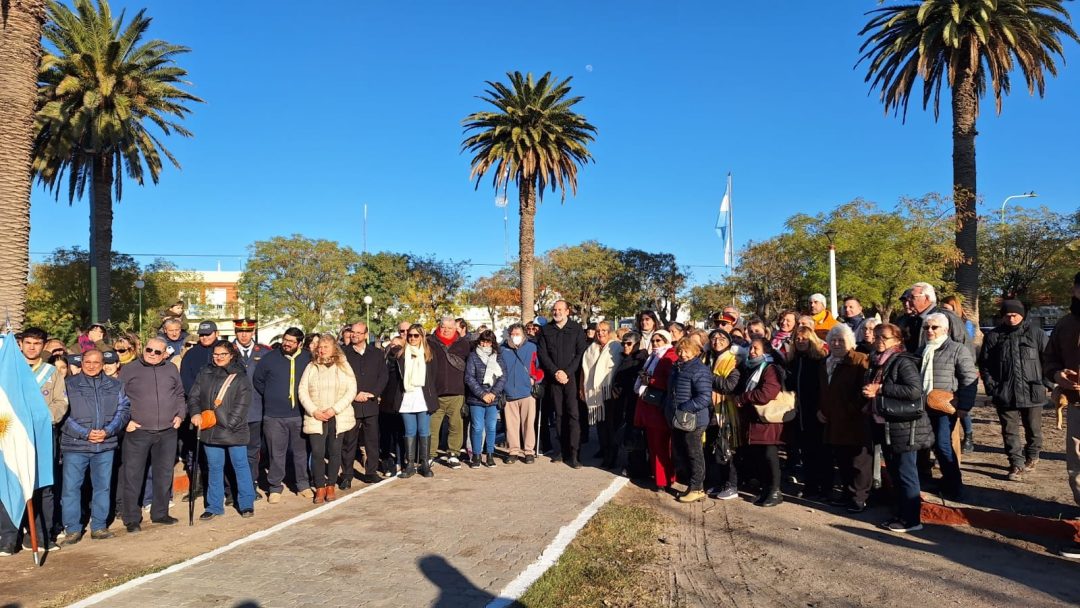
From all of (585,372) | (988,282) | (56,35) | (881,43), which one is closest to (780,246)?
(881,43)

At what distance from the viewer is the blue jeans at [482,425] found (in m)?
8.93

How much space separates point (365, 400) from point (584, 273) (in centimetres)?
4695

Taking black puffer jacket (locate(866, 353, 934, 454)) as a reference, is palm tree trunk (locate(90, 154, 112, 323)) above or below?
above

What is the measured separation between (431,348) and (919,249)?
22.6 metres

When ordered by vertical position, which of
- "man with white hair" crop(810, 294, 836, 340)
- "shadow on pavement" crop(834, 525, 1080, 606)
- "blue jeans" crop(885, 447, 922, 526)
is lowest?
"shadow on pavement" crop(834, 525, 1080, 606)

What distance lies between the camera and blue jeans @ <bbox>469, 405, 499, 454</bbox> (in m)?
8.93

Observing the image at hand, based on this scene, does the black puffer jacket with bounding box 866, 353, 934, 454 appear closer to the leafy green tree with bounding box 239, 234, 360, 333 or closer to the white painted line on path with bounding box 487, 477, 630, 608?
the white painted line on path with bounding box 487, 477, 630, 608

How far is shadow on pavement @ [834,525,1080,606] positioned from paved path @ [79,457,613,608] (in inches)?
117

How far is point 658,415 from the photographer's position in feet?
24.8

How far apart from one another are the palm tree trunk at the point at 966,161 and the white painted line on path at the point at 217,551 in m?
19.0

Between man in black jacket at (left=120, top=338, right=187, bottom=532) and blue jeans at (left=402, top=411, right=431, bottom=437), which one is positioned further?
blue jeans at (left=402, top=411, right=431, bottom=437)

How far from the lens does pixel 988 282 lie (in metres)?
46.8

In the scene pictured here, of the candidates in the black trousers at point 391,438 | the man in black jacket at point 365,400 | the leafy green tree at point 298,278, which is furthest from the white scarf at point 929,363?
the leafy green tree at point 298,278

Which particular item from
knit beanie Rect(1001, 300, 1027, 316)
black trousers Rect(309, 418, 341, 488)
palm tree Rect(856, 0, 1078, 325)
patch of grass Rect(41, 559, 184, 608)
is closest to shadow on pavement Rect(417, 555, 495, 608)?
patch of grass Rect(41, 559, 184, 608)
